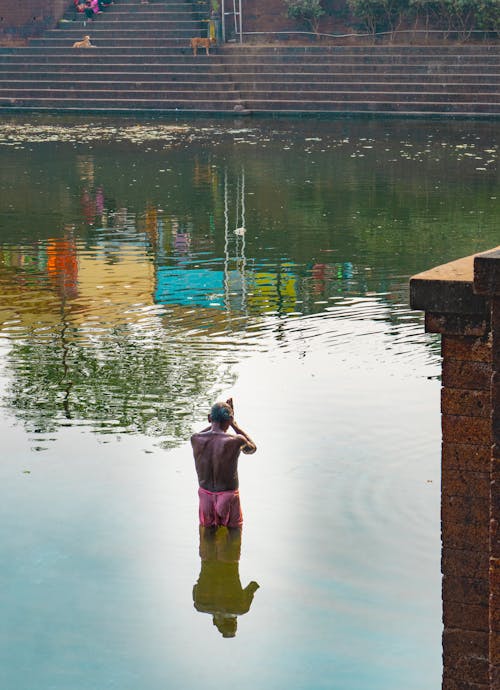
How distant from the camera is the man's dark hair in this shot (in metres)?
7.96

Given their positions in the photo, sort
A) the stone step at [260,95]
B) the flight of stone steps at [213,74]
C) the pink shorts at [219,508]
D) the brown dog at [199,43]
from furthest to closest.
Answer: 1. the brown dog at [199,43]
2. the flight of stone steps at [213,74]
3. the stone step at [260,95]
4. the pink shorts at [219,508]

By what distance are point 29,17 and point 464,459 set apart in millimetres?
32771

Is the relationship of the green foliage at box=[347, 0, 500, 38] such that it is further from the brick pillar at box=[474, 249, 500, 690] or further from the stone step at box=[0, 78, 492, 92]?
→ the brick pillar at box=[474, 249, 500, 690]

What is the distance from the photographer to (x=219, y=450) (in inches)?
315

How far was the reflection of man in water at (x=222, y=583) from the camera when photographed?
7.48 m

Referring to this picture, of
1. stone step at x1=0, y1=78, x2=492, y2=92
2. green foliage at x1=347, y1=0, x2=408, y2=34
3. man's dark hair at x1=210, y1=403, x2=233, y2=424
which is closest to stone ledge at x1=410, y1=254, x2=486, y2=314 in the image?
man's dark hair at x1=210, y1=403, x2=233, y2=424

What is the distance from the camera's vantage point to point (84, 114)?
1294 inches

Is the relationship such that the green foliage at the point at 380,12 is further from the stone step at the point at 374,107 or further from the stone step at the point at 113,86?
the stone step at the point at 113,86

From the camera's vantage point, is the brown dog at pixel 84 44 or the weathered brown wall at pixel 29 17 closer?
the brown dog at pixel 84 44

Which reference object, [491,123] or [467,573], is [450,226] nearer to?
[491,123]

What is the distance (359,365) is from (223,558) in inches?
160

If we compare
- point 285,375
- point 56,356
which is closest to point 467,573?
point 285,375

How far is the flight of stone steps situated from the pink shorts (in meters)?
22.6

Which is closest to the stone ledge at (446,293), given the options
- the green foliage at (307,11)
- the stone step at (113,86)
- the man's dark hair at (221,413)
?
the man's dark hair at (221,413)
